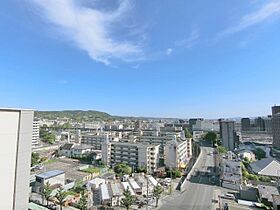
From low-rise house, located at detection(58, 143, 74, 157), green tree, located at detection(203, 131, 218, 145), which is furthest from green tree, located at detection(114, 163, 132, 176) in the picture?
green tree, located at detection(203, 131, 218, 145)

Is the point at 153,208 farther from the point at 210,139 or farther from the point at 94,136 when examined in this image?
the point at 210,139

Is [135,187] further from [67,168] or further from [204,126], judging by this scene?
[204,126]

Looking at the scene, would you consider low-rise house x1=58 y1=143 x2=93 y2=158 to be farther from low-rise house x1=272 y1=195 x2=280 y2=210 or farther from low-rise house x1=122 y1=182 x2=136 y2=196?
low-rise house x1=272 y1=195 x2=280 y2=210

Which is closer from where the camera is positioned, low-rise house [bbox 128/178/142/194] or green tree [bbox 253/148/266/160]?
low-rise house [bbox 128/178/142/194]

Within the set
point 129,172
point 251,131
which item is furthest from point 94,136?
point 251,131

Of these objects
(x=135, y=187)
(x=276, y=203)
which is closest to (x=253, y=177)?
→ (x=276, y=203)

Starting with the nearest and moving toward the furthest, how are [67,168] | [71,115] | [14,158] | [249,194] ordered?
[14,158], [249,194], [67,168], [71,115]

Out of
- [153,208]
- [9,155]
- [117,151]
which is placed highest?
[9,155]
